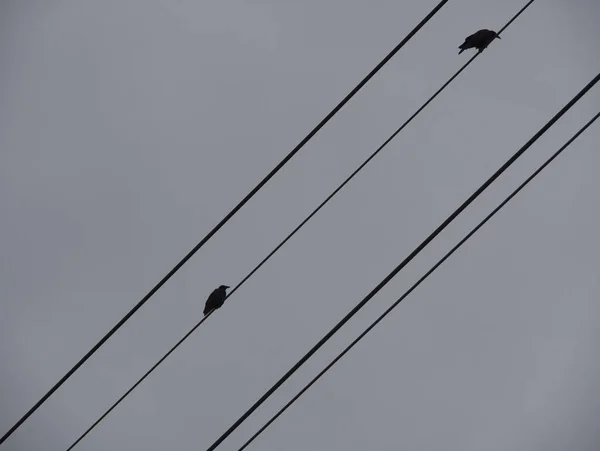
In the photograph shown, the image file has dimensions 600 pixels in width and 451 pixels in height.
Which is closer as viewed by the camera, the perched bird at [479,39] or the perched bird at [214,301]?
the perched bird at [479,39]

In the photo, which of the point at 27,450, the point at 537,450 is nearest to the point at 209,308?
the point at 537,450

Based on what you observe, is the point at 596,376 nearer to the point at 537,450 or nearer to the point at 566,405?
the point at 566,405

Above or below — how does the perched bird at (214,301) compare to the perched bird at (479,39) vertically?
below

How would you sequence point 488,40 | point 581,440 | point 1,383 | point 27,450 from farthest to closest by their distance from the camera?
point 27,450 → point 1,383 → point 581,440 → point 488,40

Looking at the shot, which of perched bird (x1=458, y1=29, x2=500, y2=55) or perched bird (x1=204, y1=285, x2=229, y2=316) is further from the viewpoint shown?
perched bird (x1=204, y1=285, x2=229, y2=316)

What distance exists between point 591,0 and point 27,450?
94.1 metres

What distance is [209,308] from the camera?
11.7 metres

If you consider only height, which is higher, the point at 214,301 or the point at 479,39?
the point at 479,39

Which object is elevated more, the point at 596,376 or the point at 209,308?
the point at 209,308

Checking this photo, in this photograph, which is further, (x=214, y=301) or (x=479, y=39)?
(x=214, y=301)

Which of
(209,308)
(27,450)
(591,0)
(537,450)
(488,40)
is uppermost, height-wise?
(591,0)

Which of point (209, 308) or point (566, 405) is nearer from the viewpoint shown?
point (209, 308)

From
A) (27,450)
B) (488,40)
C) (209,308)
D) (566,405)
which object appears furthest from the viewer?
(27,450)

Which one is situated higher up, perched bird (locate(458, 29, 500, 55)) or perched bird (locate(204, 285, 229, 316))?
perched bird (locate(458, 29, 500, 55))
